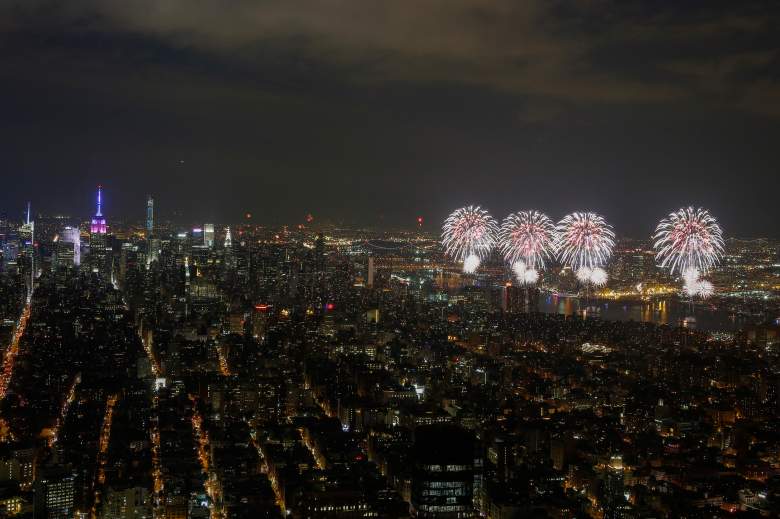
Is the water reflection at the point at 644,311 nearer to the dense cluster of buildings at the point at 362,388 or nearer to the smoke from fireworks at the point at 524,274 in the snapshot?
the dense cluster of buildings at the point at 362,388

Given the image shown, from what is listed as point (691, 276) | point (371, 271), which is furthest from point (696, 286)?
point (371, 271)

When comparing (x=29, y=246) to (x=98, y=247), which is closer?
(x=29, y=246)

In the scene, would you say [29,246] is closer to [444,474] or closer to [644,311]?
[644,311]

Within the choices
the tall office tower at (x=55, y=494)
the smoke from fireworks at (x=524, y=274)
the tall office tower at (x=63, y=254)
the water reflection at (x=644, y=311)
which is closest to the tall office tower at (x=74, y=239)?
the tall office tower at (x=63, y=254)

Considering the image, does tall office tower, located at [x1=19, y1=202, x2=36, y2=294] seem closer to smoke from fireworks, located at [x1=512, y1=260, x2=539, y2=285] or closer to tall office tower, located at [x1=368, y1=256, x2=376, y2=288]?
tall office tower, located at [x1=368, y1=256, x2=376, y2=288]

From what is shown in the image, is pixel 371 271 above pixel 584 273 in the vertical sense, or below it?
below

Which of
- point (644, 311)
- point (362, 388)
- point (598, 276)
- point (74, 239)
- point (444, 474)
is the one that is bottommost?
point (362, 388)

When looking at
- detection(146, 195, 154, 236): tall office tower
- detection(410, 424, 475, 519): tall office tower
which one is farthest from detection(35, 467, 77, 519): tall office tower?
detection(146, 195, 154, 236): tall office tower

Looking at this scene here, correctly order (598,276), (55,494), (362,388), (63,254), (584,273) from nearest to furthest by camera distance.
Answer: (55,494) → (362,388) → (584,273) → (598,276) → (63,254)
